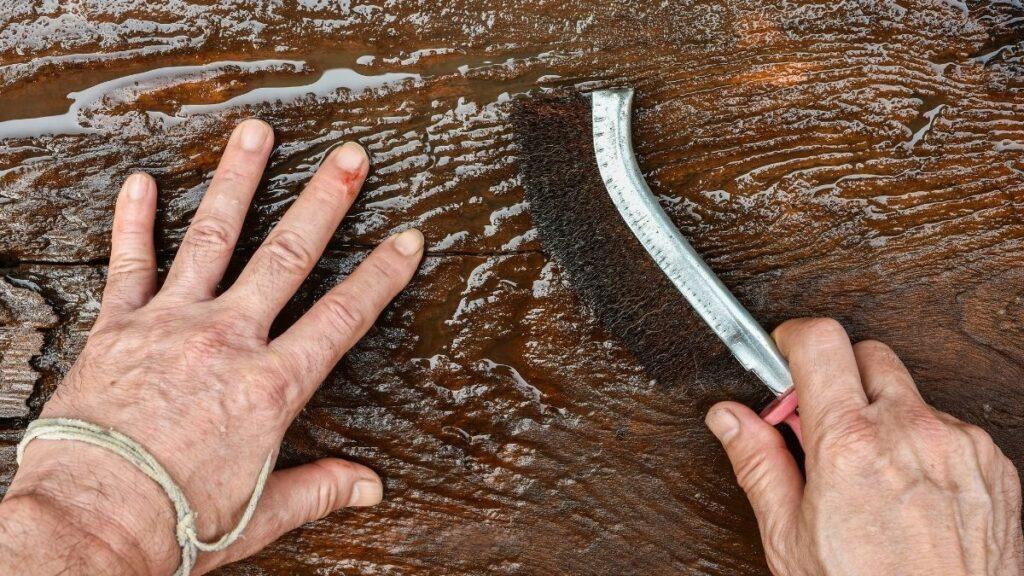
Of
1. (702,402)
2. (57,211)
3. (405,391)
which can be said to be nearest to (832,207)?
(702,402)

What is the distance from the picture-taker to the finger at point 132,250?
1.51 meters

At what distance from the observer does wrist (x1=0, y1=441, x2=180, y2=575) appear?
117 centimetres

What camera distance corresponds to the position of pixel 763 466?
150cm

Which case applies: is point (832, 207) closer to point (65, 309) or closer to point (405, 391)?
point (405, 391)

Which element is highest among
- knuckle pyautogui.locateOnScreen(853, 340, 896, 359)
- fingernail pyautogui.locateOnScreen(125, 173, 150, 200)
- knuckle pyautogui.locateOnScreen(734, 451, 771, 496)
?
fingernail pyautogui.locateOnScreen(125, 173, 150, 200)

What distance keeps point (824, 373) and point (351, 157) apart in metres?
1.17

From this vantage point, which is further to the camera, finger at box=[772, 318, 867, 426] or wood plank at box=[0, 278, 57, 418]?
wood plank at box=[0, 278, 57, 418]

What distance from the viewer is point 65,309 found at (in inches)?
65.4

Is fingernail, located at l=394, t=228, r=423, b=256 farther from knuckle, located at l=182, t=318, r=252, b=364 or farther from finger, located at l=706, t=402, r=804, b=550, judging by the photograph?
finger, located at l=706, t=402, r=804, b=550

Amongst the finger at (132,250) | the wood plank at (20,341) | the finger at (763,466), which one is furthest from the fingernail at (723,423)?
the wood plank at (20,341)

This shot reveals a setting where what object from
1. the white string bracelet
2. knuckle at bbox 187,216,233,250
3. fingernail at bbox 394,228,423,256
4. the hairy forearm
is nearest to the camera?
the hairy forearm

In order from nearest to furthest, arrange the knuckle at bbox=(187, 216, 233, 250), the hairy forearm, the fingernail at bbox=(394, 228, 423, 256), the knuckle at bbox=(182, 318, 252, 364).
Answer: the hairy forearm → the knuckle at bbox=(182, 318, 252, 364) → the knuckle at bbox=(187, 216, 233, 250) → the fingernail at bbox=(394, 228, 423, 256)

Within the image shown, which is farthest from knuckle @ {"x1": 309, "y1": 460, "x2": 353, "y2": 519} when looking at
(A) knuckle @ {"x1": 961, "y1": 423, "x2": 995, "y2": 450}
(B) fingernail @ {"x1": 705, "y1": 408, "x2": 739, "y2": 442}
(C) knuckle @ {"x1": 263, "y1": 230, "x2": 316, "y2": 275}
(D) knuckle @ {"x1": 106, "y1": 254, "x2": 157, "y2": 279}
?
(A) knuckle @ {"x1": 961, "y1": 423, "x2": 995, "y2": 450}

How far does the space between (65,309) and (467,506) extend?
1.13 metres
